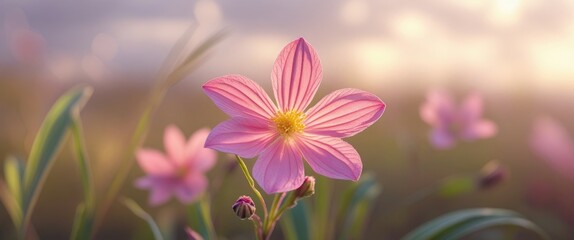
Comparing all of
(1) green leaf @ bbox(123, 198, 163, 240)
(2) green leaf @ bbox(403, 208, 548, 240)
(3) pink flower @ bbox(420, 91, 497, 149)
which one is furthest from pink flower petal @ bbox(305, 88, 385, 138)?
(3) pink flower @ bbox(420, 91, 497, 149)

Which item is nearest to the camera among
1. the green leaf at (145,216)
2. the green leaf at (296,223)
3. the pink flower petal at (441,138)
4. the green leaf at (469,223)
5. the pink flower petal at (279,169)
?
the pink flower petal at (279,169)

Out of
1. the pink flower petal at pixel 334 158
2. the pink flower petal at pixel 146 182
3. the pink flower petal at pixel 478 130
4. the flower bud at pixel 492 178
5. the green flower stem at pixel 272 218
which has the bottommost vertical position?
the green flower stem at pixel 272 218

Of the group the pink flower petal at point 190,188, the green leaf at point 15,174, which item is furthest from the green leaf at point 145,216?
the green leaf at point 15,174

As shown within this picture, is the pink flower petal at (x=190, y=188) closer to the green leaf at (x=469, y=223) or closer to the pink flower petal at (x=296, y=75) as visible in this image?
the green leaf at (x=469, y=223)

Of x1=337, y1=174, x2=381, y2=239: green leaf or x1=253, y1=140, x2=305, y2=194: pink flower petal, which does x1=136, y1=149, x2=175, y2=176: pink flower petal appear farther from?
x1=253, y1=140, x2=305, y2=194: pink flower petal

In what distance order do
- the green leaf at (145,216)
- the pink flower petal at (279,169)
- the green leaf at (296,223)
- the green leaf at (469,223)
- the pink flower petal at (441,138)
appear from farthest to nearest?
the pink flower petal at (441,138), the green leaf at (296,223), the green leaf at (469,223), the green leaf at (145,216), the pink flower petal at (279,169)

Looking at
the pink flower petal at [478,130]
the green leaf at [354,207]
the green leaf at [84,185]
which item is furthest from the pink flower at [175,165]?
the pink flower petal at [478,130]

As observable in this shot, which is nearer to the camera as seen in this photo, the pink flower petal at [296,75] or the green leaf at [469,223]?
the pink flower petal at [296,75]

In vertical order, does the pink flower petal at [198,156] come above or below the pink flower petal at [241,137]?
above
